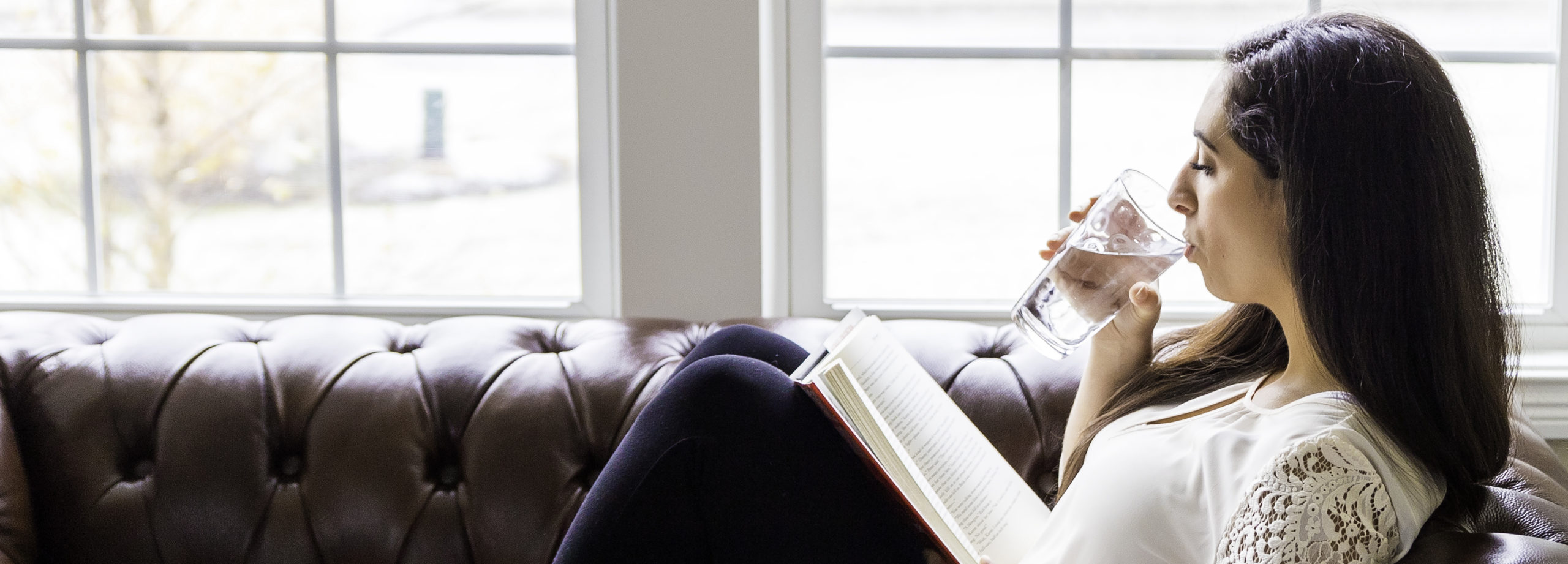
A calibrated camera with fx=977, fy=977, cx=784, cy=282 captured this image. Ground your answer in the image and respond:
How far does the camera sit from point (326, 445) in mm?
1257

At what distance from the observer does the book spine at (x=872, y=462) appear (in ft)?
3.25

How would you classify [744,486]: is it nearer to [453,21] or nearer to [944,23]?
[944,23]

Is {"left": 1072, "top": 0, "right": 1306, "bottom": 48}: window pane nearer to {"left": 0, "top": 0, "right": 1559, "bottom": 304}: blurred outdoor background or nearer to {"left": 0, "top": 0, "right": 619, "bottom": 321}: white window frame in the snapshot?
{"left": 0, "top": 0, "right": 1559, "bottom": 304}: blurred outdoor background

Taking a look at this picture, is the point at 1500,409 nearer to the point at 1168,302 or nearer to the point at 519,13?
the point at 1168,302

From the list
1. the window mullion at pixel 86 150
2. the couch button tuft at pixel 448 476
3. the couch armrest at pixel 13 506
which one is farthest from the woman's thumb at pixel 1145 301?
the window mullion at pixel 86 150

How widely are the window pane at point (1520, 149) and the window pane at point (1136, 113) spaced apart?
1.48 ft

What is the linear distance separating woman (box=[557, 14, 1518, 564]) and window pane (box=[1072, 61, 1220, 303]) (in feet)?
2.44

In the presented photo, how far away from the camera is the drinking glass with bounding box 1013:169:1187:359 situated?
96cm

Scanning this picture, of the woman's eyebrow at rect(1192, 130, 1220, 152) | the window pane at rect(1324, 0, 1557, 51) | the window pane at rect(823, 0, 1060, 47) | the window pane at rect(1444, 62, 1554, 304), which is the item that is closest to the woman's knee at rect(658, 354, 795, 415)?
the woman's eyebrow at rect(1192, 130, 1220, 152)

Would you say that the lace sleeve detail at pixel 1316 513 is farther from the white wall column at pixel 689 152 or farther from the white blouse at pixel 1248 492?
the white wall column at pixel 689 152

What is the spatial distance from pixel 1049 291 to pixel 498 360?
0.73 m

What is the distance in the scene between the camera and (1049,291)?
1034 mm

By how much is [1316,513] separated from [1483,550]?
11 centimetres

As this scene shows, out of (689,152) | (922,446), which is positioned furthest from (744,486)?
(689,152)
